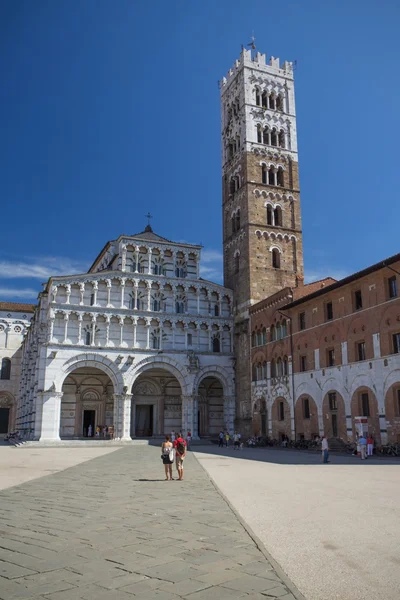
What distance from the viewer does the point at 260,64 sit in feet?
174

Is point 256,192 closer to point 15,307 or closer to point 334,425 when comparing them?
point 334,425

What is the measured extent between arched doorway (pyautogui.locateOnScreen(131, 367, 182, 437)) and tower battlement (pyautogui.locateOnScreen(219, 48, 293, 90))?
32379 millimetres

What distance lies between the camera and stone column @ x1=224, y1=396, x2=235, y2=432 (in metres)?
45.8

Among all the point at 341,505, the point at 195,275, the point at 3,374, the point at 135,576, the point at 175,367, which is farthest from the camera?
the point at 3,374

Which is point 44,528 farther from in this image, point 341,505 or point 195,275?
point 195,275

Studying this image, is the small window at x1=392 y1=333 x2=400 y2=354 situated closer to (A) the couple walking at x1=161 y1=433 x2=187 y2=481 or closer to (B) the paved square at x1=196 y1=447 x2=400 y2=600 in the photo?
(B) the paved square at x1=196 y1=447 x2=400 y2=600

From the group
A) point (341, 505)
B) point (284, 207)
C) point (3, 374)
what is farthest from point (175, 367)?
point (341, 505)

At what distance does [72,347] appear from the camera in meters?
41.5

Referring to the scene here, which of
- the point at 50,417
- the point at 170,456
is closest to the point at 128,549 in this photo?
the point at 170,456

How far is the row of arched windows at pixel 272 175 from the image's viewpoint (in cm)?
4944

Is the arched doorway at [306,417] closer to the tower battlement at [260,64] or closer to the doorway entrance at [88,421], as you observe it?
the doorway entrance at [88,421]

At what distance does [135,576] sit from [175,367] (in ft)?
128

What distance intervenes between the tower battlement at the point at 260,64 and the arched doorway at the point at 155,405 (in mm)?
32379

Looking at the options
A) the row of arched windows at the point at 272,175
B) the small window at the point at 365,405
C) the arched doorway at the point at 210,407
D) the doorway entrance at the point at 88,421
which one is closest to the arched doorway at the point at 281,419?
the arched doorway at the point at 210,407
